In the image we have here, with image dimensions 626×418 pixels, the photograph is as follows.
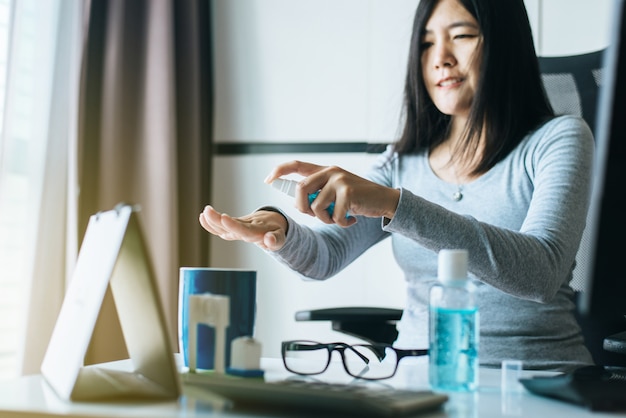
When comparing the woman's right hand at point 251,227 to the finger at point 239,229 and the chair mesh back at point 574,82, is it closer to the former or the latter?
the finger at point 239,229

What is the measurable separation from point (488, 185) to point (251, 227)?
48 cm

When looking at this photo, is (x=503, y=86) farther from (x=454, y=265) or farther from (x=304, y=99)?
(x=304, y=99)

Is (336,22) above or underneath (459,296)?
above

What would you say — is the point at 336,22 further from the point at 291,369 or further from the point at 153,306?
the point at 153,306

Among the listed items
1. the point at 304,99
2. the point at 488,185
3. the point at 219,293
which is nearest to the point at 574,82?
the point at 488,185

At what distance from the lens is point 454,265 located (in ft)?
2.43

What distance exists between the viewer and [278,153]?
2.30m

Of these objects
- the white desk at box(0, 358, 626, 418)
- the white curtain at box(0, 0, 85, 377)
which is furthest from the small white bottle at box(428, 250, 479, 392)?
the white curtain at box(0, 0, 85, 377)

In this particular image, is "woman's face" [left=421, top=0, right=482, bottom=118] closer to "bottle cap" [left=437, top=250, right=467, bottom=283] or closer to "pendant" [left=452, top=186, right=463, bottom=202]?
"pendant" [left=452, top=186, right=463, bottom=202]

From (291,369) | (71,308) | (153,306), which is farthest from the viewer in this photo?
(291,369)

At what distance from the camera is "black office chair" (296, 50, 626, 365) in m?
1.48

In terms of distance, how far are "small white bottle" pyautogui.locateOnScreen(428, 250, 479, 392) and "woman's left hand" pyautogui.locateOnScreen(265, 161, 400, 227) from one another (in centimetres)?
20

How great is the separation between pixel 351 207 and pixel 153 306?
329mm

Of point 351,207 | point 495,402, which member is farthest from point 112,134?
point 495,402
